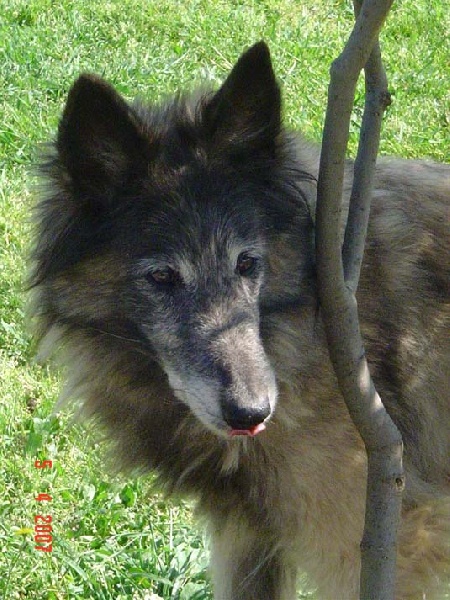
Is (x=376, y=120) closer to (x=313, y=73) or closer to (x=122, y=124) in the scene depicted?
(x=122, y=124)

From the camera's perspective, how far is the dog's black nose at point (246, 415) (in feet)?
8.75

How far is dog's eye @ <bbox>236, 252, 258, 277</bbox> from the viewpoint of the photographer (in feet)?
9.88

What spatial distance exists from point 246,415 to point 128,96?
14.1 feet

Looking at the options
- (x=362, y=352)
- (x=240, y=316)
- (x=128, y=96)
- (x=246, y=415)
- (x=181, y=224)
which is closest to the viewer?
(x=362, y=352)

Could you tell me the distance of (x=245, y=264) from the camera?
3033mm

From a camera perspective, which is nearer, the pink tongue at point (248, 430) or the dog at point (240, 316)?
the pink tongue at point (248, 430)

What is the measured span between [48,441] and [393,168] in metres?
2.05
